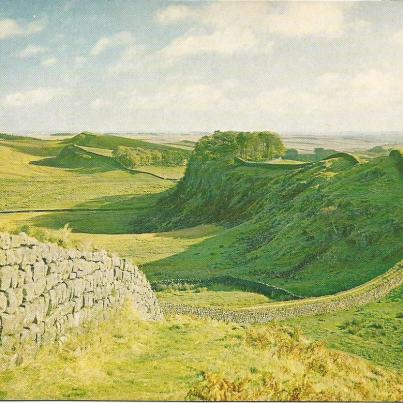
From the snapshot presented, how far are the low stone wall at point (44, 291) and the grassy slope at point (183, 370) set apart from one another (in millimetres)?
378

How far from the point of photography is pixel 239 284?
30.2 metres

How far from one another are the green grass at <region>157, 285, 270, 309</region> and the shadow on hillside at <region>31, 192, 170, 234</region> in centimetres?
2074

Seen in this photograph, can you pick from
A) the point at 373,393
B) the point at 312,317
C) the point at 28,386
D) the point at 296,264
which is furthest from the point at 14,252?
the point at 296,264

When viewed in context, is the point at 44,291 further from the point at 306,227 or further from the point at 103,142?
the point at 103,142

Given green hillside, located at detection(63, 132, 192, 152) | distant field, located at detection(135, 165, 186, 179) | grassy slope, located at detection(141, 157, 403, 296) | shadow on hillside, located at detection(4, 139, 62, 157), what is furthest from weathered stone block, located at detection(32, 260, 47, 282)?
green hillside, located at detection(63, 132, 192, 152)

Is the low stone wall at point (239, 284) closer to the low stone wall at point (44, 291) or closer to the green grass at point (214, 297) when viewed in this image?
the green grass at point (214, 297)

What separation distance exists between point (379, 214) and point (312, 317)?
16187 millimetres

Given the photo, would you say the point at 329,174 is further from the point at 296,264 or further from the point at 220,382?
the point at 220,382

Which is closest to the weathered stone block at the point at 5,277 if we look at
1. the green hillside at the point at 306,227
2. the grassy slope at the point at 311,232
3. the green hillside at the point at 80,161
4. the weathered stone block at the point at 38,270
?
the weathered stone block at the point at 38,270

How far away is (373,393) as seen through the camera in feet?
33.8

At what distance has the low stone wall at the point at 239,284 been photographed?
26766 millimetres

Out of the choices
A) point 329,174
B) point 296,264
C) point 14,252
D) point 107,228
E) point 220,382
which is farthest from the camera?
point 107,228

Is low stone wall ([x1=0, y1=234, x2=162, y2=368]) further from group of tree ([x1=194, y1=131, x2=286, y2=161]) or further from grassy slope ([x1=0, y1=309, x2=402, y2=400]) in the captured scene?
group of tree ([x1=194, y1=131, x2=286, y2=161])

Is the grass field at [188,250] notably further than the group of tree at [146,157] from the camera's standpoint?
No
